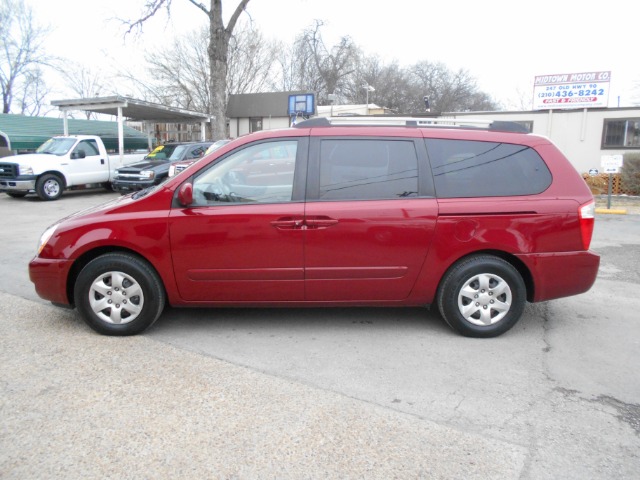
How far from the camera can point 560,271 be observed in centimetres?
428

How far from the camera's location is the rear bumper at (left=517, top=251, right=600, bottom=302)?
425cm

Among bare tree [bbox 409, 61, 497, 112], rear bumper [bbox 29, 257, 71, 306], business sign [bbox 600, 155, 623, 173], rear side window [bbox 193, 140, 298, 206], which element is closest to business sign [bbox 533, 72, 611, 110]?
business sign [bbox 600, 155, 623, 173]

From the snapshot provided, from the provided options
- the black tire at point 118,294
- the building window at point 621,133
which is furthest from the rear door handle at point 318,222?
the building window at point 621,133

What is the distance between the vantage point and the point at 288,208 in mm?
4125

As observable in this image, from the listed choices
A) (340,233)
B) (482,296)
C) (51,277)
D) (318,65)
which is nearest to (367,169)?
(340,233)

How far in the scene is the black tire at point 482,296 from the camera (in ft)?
13.9

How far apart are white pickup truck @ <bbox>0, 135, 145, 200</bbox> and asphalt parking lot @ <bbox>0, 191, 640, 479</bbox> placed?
11.4 m

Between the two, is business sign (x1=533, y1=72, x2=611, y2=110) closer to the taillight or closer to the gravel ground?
the gravel ground

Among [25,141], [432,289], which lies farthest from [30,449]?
[25,141]

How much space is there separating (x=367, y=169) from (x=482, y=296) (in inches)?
57.9

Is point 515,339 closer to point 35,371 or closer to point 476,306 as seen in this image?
point 476,306

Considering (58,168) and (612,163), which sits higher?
(612,163)

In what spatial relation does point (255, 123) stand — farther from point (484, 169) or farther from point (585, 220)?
point (585, 220)

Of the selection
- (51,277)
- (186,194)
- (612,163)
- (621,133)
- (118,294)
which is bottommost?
(118,294)
